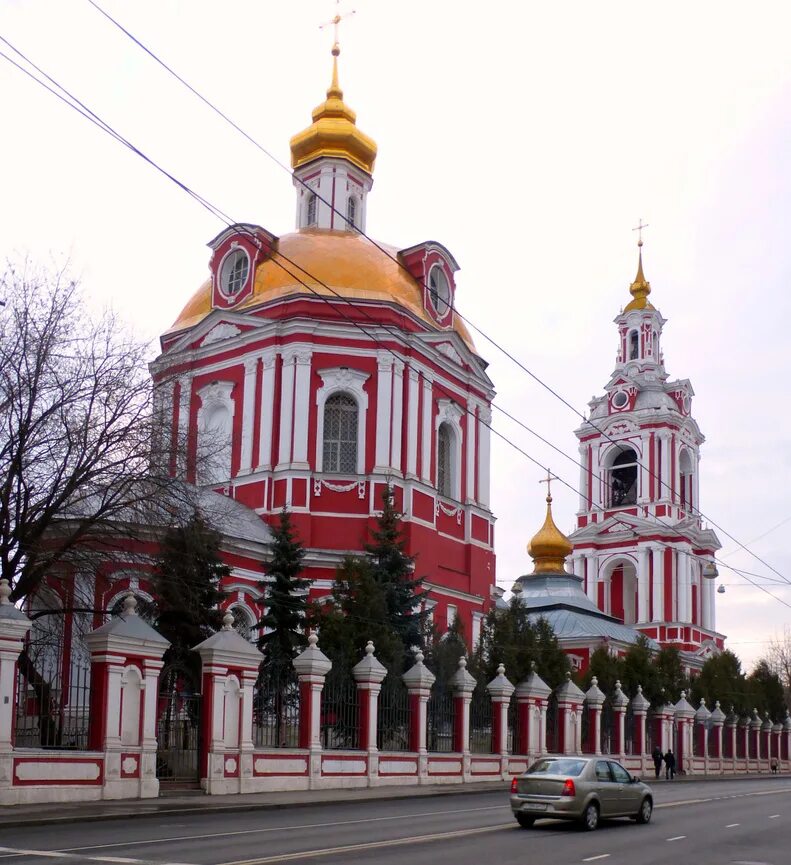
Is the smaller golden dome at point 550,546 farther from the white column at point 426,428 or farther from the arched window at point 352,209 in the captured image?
the white column at point 426,428

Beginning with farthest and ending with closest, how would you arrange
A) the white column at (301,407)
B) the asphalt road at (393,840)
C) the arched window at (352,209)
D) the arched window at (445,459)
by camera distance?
the arched window at (352,209) → the arched window at (445,459) → the white column at (301,407) → the asphalt road at (393,840)

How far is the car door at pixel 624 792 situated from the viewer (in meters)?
17.6

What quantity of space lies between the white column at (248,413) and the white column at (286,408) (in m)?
1.09

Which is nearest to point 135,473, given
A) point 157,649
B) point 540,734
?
point 157,649

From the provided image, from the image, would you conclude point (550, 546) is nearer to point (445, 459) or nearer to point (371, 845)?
point (445, 459)

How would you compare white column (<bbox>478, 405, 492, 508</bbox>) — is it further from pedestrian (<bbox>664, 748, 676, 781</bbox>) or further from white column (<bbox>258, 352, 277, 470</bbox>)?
pedestrian (<bbox>664, 748, 676, 781</bbox>)

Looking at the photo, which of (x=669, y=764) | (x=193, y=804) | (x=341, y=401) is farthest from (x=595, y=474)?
(x=193, y=804)

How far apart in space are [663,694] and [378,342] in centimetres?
1691

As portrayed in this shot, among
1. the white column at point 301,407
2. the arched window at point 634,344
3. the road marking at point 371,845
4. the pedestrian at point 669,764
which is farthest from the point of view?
the arched window at point 634,344

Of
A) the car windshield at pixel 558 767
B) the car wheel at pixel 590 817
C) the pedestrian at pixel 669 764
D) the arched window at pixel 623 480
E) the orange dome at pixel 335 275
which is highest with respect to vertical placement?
the orange dome at pixel 335 275

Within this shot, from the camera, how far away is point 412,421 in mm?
38625

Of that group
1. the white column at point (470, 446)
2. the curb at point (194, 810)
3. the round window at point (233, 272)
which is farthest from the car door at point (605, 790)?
the round window at point (233, 272)

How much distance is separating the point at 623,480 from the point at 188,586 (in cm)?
4894

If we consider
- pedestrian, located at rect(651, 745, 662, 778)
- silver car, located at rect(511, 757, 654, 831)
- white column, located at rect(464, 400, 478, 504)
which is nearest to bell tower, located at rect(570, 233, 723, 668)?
pedestrian, located at rect(651, 745, 662, 778)
